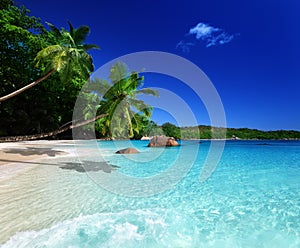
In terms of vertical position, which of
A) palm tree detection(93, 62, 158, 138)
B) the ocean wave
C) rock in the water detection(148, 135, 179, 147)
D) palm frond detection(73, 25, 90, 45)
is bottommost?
the ocean wave

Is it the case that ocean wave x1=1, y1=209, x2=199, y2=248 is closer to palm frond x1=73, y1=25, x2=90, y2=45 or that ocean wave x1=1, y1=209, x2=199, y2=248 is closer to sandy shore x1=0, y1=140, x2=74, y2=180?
sandy shore x1=0, y1=140, x2=74, y2=180

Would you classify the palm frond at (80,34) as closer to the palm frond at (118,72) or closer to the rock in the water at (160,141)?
the palm frond at (118,72)

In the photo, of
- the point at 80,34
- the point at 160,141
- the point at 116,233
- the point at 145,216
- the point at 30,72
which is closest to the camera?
the point at 116,233

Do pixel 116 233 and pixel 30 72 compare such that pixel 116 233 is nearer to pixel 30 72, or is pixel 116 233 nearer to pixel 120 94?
pixel 120 94

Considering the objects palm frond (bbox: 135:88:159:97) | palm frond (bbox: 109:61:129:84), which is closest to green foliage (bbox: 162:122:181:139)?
palm frond (bbox: 135:88:159:97)

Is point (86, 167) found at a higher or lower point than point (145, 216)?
lower

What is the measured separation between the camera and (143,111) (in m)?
12.2

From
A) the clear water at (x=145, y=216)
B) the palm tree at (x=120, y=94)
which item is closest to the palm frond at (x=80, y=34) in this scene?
the palm tree at (x=120, y=94)

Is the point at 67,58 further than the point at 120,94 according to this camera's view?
No

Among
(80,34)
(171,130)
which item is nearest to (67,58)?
(80,34)

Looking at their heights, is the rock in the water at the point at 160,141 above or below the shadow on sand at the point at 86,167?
above

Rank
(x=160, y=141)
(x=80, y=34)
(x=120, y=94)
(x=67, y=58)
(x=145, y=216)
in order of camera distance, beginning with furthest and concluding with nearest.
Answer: (x=160, y=141) → (x=80, y=34) → (x=120, y=94) → (x=67, y=58) → (x=145, y=216)

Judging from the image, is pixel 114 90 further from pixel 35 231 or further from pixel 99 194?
pixel 35 231

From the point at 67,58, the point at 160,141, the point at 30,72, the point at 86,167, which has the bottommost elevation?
the point at 86,167
